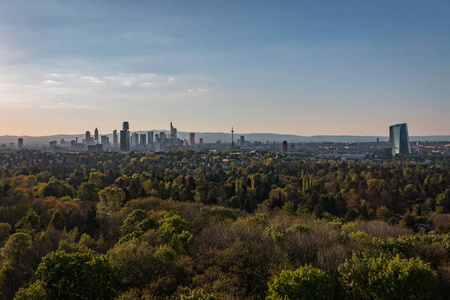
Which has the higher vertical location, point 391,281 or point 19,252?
point 391,281

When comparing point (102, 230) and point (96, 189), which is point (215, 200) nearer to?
point (102, 230)

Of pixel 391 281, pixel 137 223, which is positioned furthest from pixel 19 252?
pixel 391 281

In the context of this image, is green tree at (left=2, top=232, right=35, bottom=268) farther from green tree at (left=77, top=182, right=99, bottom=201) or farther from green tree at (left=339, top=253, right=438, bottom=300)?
green tree at (left=77, top=182, right=99, bottom=201)

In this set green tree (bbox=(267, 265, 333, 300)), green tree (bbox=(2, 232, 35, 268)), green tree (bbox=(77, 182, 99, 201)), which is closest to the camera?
green tree (bbox=(267, 265, 333, 300))

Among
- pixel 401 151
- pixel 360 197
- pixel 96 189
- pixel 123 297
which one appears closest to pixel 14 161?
pixel 96 189

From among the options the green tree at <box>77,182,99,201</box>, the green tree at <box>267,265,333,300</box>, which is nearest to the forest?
the green tree at <box>267,265,333,300</box>

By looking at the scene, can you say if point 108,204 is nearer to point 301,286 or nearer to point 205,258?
point 205,258
